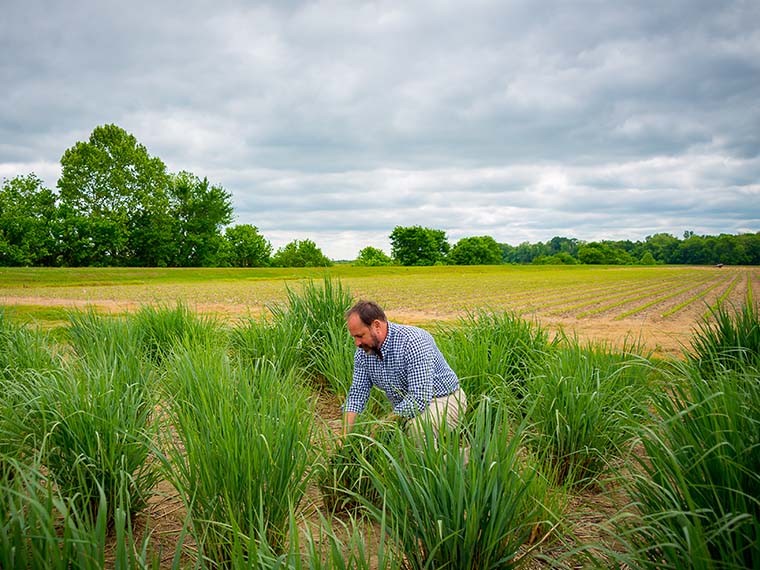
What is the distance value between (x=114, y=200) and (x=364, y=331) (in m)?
50.8

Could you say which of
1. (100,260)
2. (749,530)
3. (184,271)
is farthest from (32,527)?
(100,260)

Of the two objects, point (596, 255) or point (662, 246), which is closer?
point (596, 255)

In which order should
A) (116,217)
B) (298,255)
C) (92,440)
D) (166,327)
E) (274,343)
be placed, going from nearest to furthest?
(92,440) → (274,343) → (166,327) → (116,217) → (298,255)

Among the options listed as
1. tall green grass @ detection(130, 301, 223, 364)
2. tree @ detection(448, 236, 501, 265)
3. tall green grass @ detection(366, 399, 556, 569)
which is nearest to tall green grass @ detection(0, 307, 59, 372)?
tall green grass @ detection(130, 301, 223, 364)

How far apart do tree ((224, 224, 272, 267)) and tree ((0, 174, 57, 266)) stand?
24462 millimetres

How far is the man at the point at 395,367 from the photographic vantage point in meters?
3.25

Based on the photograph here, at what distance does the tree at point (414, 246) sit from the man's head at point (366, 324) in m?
95.6

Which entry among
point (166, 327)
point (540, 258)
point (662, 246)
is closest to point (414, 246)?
point (540, 258)

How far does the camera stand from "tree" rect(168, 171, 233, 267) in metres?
52.1

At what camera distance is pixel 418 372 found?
3.25 metres

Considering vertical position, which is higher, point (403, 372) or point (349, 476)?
point (403, 372)

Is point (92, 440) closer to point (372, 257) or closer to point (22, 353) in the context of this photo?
point (22, 353)

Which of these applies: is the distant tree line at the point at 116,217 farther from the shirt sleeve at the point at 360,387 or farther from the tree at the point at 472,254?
the tree at the point at 472,254

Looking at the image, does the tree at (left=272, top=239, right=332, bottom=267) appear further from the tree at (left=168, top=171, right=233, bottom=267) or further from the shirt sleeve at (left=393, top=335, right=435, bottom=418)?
the shirt sleeve at (left=393, top=335, right=435, bottom=418)
